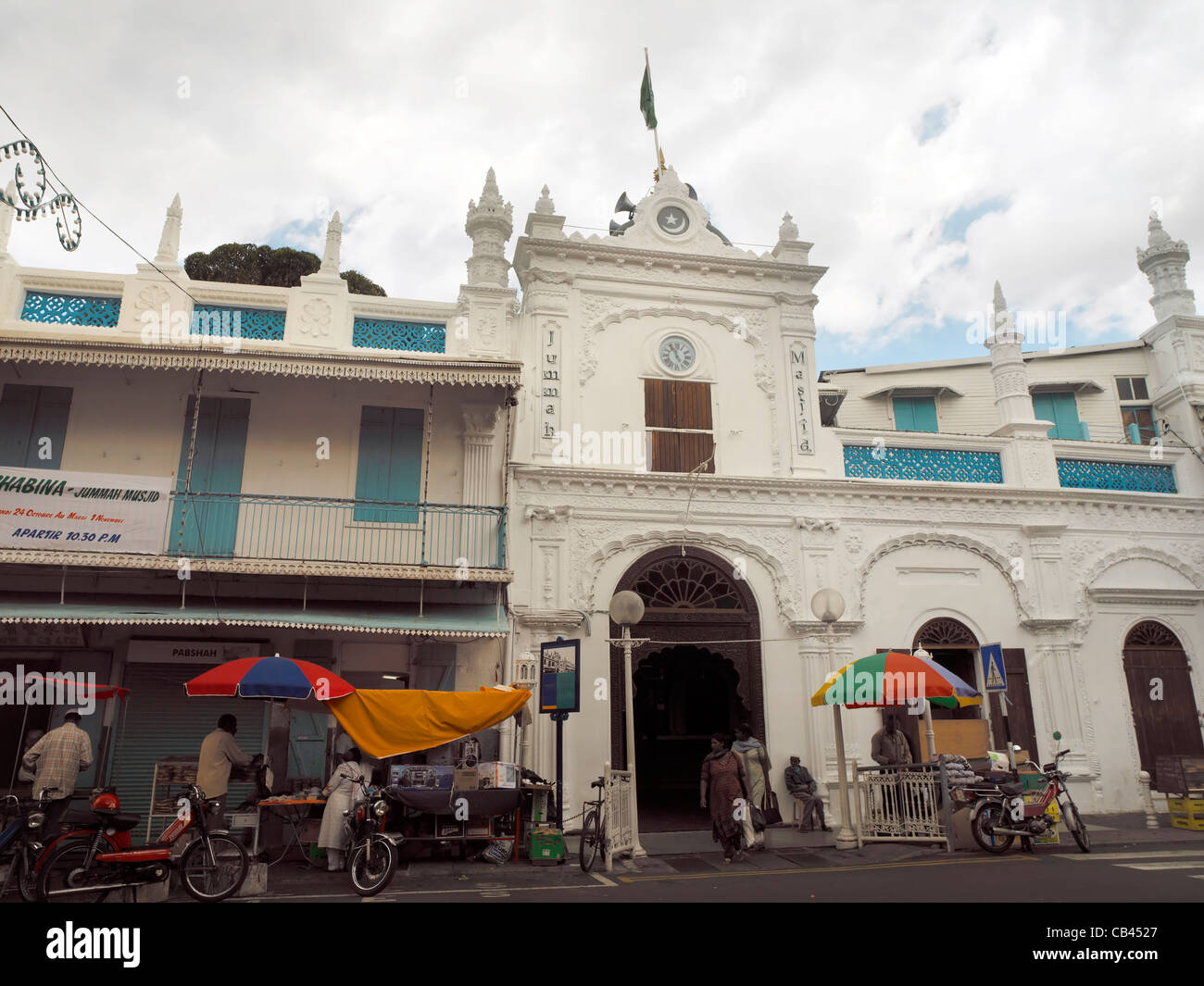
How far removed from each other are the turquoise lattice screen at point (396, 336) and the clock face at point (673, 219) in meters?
4.75

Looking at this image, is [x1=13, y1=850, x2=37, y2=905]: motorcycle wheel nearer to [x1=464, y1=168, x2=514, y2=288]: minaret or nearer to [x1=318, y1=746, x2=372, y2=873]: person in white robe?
[x1=318, y1=746, x2=372, y2=873]: person in white robe

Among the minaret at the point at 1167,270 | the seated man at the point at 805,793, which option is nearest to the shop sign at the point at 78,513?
the seated man at the point at 805,793

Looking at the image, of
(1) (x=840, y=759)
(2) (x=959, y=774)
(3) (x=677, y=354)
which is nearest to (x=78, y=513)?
(3) (x=677, y=354)

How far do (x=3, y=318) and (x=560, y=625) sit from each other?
9.02 meters

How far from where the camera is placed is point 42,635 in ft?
37.2

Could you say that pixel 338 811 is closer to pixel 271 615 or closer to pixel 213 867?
pixel 213 867

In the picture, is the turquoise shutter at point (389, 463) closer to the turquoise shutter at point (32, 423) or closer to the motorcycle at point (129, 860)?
the turquoise shutter at point (32, 423)

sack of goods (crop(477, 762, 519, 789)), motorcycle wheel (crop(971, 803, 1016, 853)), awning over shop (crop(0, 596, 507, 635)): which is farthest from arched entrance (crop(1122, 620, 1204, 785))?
awning over shop (crop(0, 596, 507, 635))

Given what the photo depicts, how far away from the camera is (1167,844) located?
11.0m

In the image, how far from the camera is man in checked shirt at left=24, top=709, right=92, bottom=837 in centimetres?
838

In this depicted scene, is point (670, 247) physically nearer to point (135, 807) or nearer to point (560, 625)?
point (560, 625)

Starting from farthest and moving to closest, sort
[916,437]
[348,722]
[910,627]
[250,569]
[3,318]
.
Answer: [916,437] → [910,627] → [3,318] → [250,569] → [348,722]

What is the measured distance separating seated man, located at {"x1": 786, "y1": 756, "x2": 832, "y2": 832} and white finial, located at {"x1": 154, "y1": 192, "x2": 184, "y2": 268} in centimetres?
1185

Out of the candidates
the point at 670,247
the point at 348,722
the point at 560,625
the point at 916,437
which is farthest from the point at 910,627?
the point at 348,722
